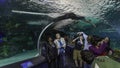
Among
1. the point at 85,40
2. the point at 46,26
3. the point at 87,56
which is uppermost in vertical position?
the point at 46,26

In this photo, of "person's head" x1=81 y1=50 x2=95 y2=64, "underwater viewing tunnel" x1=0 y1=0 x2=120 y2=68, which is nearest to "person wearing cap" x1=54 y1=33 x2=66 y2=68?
"underwater viewing tunnel" x1=0 y1=0 x2=120 y2=68

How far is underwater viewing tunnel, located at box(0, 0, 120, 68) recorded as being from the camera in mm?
2320

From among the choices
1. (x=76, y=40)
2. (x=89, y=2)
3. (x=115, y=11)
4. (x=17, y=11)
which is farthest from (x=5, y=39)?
(x=115, y=11)

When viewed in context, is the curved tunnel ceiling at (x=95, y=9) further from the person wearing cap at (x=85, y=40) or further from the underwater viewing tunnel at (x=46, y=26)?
the person wearing cap at (x=85, y=40)

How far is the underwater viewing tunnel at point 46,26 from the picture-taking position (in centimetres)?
232

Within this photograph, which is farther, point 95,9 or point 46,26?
point 95,9

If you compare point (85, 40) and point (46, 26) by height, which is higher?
point (46, 26)

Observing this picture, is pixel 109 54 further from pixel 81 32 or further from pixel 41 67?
pixel 41 67

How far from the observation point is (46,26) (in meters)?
2.43

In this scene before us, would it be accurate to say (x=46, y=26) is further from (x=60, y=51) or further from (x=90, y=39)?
(x=90, y=39)

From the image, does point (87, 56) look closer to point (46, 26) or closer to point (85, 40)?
point (85, 40)

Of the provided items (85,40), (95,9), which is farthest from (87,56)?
(95,9)

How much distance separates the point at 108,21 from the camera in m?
2.55

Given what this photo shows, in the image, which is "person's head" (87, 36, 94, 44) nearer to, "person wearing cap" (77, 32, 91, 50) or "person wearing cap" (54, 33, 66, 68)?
"person wearing cap" (77, 32, 91, 50)
